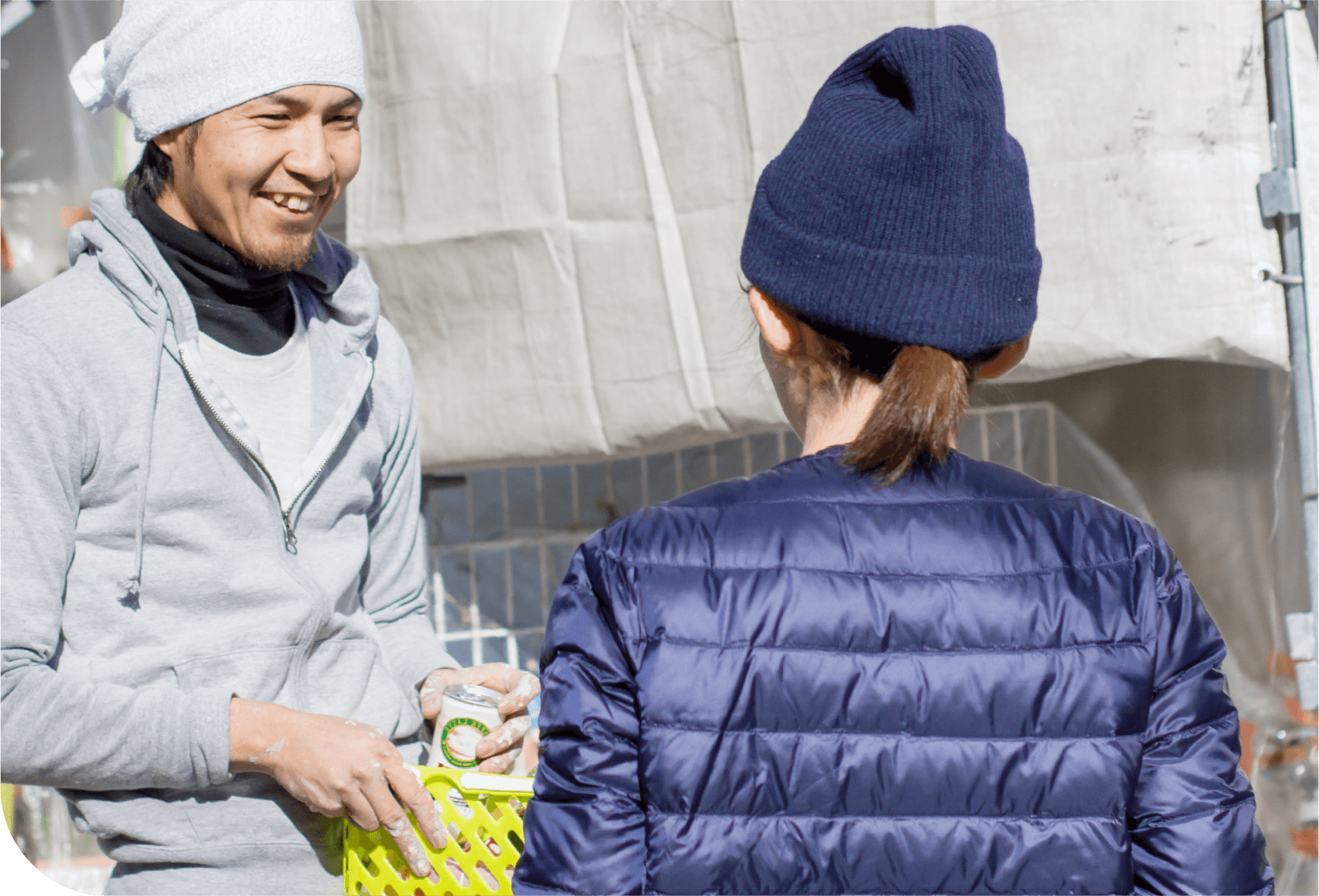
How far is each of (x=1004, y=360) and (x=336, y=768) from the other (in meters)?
0.92

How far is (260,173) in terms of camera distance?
1479mm

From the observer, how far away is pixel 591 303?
7.97 feet

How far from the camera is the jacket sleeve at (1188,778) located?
0.99 metres

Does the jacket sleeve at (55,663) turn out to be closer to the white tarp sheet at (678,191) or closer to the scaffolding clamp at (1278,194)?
the white tarp sheet at (678,191)

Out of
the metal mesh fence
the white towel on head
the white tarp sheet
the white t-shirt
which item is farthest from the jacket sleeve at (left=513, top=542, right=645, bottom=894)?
the metal mesh fence

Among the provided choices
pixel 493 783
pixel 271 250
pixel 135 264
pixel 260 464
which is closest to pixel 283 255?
pixel 271 250

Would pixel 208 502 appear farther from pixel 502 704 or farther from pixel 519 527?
pixel 519 527

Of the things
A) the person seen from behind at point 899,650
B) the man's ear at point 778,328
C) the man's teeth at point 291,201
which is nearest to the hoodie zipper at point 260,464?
the man's teeth at point 291,201

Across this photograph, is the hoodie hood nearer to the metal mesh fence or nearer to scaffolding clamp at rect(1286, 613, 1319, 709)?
the metal mesh fence

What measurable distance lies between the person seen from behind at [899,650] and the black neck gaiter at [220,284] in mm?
766

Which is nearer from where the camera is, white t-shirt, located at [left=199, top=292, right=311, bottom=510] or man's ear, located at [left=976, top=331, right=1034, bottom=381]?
man's ear, located at [left=976, top=331, right=1034, bottom=381]

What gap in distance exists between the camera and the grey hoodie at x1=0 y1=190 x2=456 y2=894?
4.25 feet

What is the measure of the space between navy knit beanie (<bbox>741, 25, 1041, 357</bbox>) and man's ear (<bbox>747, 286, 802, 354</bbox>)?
0.02m

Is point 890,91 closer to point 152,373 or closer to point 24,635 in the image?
point 152,373
